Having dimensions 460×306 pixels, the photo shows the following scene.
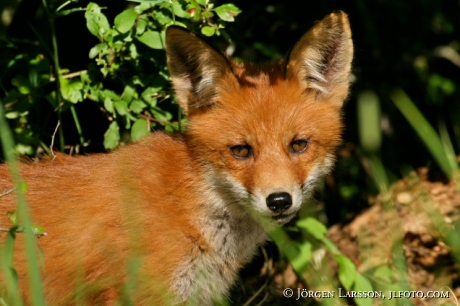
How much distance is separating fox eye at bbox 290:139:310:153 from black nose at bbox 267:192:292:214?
378mm

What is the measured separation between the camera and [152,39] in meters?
4.45

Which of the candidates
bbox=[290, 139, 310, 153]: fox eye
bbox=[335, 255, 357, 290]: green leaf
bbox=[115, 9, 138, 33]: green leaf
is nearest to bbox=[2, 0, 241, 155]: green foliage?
bbox=[115, 9, 138, 33]: green leaf

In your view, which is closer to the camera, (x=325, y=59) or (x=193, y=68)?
(x=193, y=68)

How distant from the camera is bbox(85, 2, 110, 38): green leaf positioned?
443 cm

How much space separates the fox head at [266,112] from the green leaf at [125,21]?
1.91ft

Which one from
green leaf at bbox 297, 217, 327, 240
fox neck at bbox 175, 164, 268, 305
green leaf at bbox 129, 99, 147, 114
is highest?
green leaf at bbox 129, 99, 147, 114

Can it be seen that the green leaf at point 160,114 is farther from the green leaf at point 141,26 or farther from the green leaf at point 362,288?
the green leaf at point 362,288

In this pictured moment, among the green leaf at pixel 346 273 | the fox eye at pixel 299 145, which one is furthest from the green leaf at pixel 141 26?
the green leaf at pixel 346 273

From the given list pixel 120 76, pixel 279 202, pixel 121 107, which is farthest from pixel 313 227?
pixel 120 76

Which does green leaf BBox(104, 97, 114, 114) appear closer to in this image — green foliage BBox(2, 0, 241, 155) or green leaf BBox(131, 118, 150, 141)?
green foliage BBox(2, 0, 241, 155)

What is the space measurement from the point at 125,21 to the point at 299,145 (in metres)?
1.37

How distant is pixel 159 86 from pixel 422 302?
2.48m

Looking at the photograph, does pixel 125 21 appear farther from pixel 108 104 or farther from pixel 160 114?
pixel 160 114

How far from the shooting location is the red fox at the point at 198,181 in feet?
12.1
